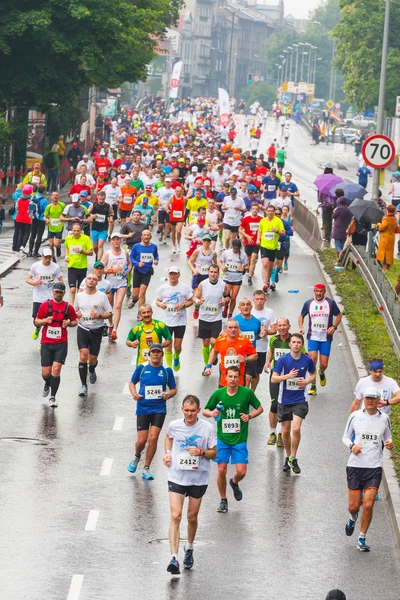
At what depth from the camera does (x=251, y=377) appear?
62.3 ft

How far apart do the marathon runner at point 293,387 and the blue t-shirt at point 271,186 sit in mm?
22511

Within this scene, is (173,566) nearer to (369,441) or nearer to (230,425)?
(230,425)

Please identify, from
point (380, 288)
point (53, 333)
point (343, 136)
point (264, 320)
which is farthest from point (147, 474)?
point (343, 136)

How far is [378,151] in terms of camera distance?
25.6 m

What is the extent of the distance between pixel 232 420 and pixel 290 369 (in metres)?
2.07

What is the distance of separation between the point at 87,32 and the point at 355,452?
37.0 meters

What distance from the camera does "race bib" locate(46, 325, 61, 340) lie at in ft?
61.7

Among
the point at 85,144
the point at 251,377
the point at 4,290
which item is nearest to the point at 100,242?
the point at 4,290

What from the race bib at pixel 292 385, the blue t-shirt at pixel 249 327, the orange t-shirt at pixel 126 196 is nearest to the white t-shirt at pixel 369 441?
the race bib at pixel 292 385

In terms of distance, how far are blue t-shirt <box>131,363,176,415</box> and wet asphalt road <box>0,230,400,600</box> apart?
2.68 feet

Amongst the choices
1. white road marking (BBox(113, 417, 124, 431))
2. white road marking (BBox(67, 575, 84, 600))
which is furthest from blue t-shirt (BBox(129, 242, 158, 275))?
white road marking (BBox(67, 575, 84, 600))

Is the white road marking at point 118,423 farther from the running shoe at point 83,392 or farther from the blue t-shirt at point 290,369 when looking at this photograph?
the blue t-shirt at point 290,369

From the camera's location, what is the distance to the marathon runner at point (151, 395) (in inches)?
602

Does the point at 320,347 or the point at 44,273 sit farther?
the point at 44,273
